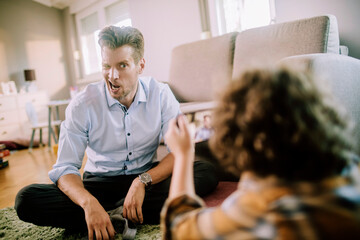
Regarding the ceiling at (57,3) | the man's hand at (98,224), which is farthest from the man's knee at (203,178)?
the ceiling at (57,3)

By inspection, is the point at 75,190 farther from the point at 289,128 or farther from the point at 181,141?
the point at 289,128

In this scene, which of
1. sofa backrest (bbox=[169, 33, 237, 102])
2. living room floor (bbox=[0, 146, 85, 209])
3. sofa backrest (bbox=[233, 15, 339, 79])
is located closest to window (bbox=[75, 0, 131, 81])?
living room floor (bbox=[0, 146, 85, 209])

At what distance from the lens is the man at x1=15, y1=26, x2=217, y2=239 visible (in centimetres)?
107

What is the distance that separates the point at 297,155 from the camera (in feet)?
1.27

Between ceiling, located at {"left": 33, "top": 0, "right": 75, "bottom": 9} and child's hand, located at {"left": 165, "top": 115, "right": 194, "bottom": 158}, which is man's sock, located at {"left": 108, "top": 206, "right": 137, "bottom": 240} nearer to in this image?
child's hand, located at {"left": 165, "top": 115, "right": 194, "bottom": 158}

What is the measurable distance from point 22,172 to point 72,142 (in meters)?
1.92

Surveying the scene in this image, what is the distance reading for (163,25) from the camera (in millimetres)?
3805

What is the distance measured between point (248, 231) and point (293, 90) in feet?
0.73

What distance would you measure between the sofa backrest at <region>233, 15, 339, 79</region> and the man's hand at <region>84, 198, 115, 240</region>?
1.21 m

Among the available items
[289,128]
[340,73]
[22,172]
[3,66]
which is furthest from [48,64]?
[289,128]

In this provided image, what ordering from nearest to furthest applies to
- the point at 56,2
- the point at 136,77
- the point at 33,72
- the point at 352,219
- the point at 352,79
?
the point at 352,219 < the point at 352,79 < the point at 136,77 < the point at 33,72 < the point at 56,2

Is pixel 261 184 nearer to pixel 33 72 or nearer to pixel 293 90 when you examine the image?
pixel 293 90

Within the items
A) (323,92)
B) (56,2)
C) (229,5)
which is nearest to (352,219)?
(323,92)

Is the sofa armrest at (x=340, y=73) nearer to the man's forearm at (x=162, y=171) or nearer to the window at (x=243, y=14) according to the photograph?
the man's forearm at (x=162, y=171)
